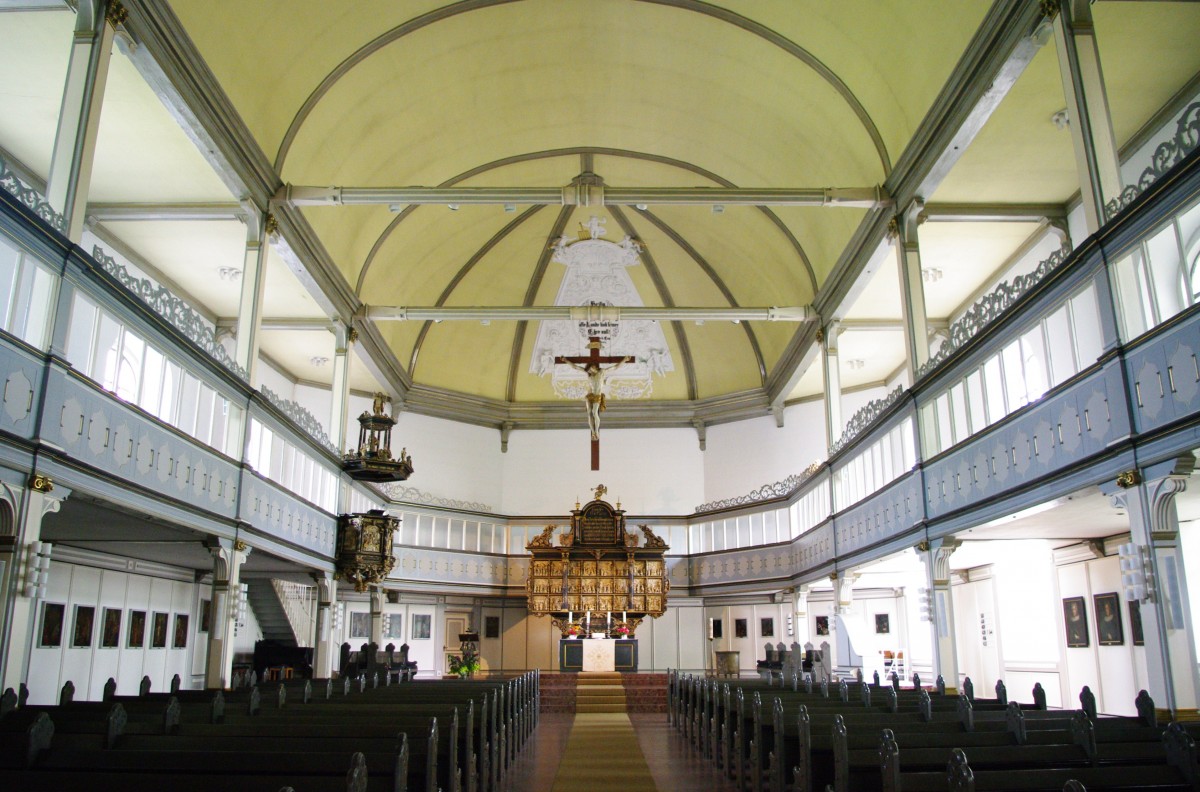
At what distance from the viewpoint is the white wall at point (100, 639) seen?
51.1 feet

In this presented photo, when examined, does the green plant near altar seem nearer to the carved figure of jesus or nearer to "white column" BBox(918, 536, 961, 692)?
the carved figure of jesus

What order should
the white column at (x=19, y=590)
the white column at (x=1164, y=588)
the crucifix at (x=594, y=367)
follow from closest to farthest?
the white column at (x=1164, y=588) < the white column at (x=19, y=590) < the crucifix at (x=594, y=367)

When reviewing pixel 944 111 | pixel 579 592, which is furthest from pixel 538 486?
pixel 944 111

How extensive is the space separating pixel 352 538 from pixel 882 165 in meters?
14.0

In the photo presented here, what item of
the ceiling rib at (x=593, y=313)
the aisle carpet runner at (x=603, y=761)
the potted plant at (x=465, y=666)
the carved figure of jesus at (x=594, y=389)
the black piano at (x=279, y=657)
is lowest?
the aisle carpet runner at (x=603, y=761)

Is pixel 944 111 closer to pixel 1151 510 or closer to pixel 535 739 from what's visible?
pixel 1151 510

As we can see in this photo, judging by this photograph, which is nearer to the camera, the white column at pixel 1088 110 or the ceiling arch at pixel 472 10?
the white column at pixel 1088 110

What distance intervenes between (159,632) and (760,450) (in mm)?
18422

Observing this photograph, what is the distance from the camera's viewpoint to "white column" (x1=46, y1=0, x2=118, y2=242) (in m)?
9.89

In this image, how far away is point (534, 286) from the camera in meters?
29.3

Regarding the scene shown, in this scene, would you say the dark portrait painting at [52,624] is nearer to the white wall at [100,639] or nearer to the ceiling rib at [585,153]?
the white wall at [100,639]

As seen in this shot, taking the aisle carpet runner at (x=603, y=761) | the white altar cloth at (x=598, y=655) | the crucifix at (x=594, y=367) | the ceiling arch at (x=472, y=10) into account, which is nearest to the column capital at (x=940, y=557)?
the aisle carpet runner at (x=603, y=761)

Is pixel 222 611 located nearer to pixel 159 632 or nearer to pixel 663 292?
pixel 159 632

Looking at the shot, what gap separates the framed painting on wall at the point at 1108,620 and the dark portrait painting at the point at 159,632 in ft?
63.3
